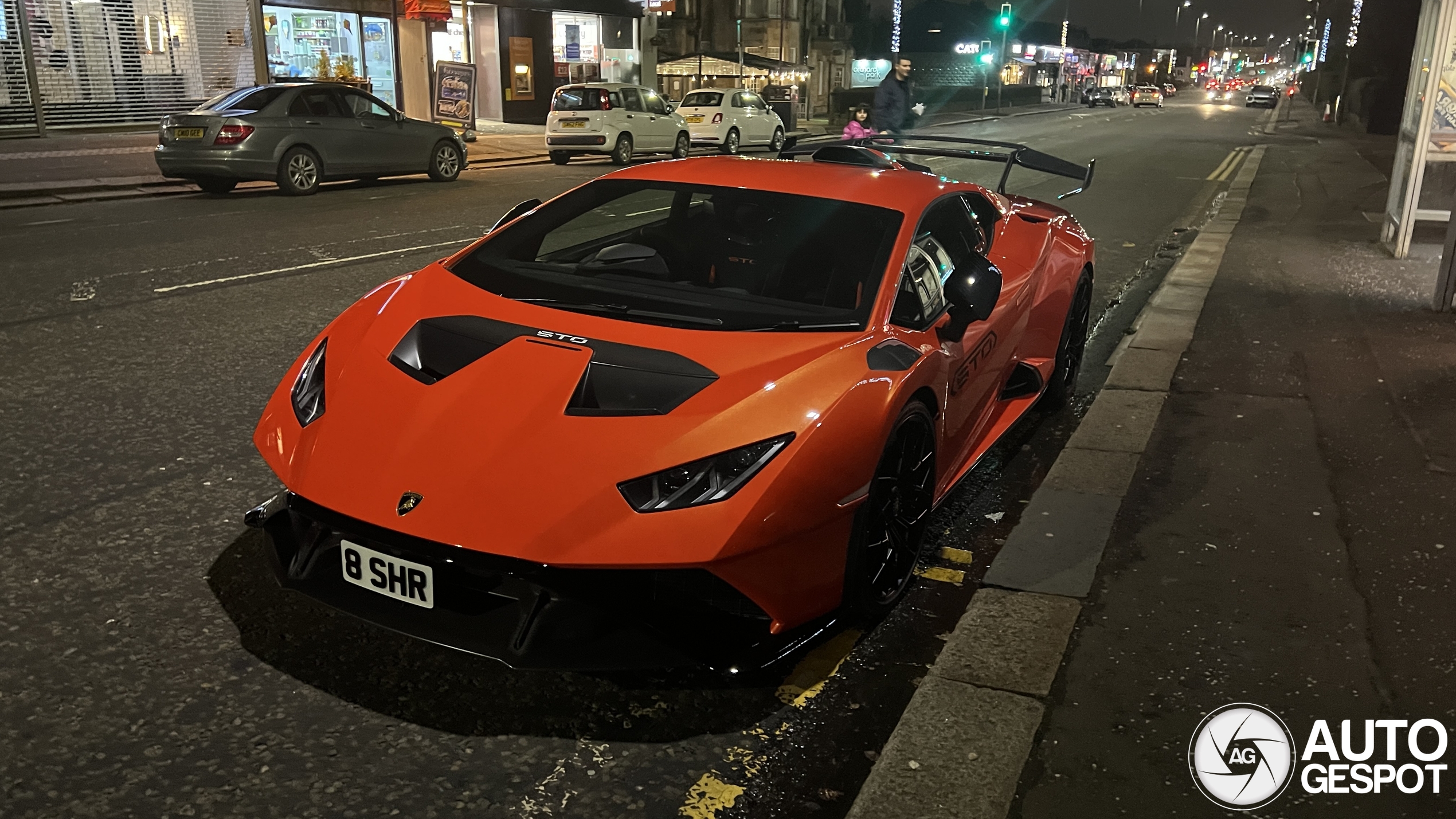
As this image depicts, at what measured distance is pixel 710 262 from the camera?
4.16 m

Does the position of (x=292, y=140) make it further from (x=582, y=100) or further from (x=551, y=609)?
(x=551, y=609)

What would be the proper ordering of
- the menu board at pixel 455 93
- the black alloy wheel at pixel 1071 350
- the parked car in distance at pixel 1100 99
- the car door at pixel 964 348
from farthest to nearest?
the parked car in distance at pixel 1100 99, the menu board at pixel 455 93, the black alloy wheel at pixel 1071 350, the car door at pixel 964 348

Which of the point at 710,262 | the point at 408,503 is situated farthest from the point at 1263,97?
the point at 408,503

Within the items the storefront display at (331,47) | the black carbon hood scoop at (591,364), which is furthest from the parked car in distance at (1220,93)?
the black carbon hood scoop at (591,364)

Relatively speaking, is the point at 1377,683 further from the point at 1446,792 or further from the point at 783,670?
the point at 783,670

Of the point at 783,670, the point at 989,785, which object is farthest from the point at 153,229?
the point at 989,785

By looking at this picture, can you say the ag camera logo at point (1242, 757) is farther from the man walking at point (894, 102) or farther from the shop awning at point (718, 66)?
the shop awning at point (718, 66)

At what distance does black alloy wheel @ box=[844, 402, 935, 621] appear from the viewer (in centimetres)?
330

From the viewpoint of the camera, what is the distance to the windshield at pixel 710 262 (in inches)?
→ 144

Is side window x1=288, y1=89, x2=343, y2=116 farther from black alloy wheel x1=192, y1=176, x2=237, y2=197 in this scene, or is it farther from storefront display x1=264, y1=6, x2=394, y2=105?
storefront display x1=264, y1=6, x2=394, y2=105

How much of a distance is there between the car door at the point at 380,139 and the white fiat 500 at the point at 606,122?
16.7 ft

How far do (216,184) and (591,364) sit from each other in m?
13.7

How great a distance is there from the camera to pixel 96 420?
514 centimetres

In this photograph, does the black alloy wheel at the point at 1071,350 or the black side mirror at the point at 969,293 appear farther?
the black alloy wheel at the point at 1071,350
